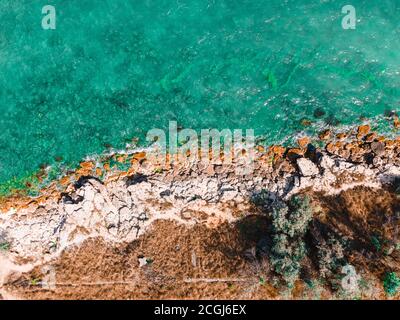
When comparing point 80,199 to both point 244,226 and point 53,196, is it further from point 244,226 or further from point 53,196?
point 244,226

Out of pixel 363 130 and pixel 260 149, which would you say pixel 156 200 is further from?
pixel 363 130

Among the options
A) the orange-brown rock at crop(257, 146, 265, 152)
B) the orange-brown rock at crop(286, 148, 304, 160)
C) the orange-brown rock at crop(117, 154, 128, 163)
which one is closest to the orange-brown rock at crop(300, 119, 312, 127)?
the orange-brown rock at crop(286, 148, 304, 160)

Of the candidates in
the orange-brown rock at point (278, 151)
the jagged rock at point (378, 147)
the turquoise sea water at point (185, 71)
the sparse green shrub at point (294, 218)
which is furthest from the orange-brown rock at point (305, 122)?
the sparse green shrub at point (294, 218)

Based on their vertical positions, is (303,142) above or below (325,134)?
below

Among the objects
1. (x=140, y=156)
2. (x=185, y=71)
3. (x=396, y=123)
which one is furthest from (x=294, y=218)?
(x=185, y=71)

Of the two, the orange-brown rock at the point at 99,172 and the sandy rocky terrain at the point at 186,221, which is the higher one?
the orange-brown rock at the point at 99,172

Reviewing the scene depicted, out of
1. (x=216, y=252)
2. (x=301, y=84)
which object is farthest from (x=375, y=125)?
(x=216, y=252)

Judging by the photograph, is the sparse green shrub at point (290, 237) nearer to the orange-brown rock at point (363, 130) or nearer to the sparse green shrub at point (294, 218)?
the sparse green shrub at point (294, 218)
